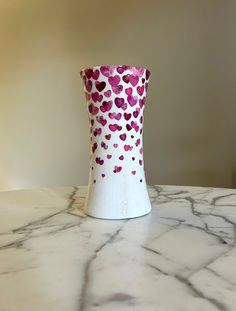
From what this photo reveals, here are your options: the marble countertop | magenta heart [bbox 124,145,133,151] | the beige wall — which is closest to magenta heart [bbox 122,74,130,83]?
magenta heart [bbox 124,145,133,151]

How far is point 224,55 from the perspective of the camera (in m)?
1.49

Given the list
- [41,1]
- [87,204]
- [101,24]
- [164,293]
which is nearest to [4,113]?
[41,1]

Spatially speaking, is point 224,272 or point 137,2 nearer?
point 224,272

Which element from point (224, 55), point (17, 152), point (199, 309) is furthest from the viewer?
point (17, 152)

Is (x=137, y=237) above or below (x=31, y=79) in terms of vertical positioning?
below

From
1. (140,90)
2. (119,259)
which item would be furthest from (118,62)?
(119,259)

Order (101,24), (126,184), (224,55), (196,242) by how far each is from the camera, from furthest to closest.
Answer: (101,24) → (224,55) → (126,184) → (196,242)

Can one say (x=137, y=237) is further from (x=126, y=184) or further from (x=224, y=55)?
(x=224, y=55)

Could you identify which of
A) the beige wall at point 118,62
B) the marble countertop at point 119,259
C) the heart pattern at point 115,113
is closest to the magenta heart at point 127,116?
the heart pattern at point 115,113

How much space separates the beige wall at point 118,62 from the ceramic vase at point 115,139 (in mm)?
1029

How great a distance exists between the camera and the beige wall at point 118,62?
1.50m

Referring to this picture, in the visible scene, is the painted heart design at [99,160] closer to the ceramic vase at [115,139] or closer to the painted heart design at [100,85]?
the ceramic vase at [115,139]

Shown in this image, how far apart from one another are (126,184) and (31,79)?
66.1 inches

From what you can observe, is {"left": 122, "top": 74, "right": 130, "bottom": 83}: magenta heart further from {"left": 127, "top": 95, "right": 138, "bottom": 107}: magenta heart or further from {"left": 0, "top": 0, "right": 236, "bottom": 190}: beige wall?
{"left": 0, "top": 0, "right": 236, "bottom": 190}: beige wall
